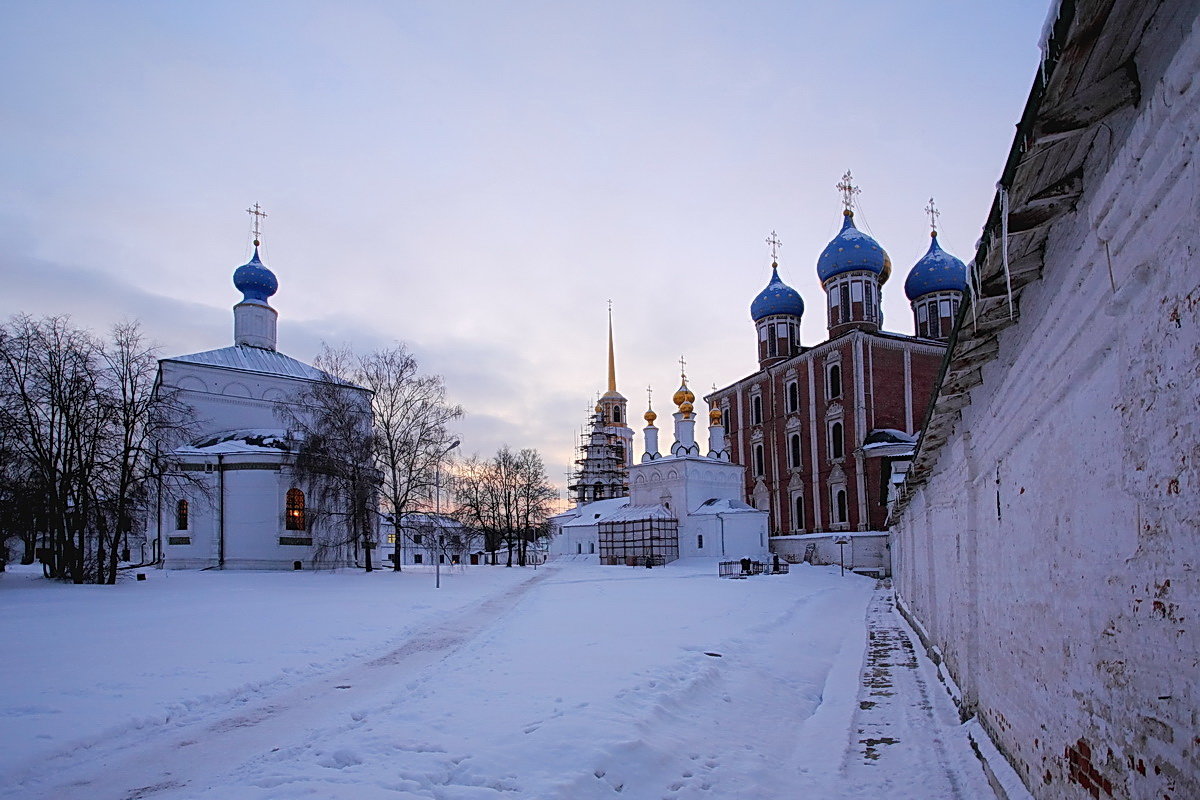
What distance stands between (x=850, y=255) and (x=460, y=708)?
43.2m

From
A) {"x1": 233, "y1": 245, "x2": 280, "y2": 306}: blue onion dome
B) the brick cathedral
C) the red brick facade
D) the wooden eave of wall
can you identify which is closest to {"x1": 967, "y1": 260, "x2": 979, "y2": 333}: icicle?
the wooden eave of wall

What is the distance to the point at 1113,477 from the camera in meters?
3.31

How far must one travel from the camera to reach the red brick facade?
42.5m

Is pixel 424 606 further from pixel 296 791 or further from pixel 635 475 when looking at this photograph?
pixel 635 475

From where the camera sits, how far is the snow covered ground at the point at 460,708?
6.29 m

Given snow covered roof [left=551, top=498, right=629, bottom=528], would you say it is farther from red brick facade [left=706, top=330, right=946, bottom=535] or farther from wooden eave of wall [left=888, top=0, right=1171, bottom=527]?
wooden eave of wall [left=888, top=0, right=1171, bottom=527]

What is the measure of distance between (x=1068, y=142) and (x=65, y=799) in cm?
745

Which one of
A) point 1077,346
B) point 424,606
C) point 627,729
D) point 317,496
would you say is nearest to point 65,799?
point 627,729

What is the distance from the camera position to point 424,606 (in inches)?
764

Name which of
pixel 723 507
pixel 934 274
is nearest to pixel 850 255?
pixel 934 274

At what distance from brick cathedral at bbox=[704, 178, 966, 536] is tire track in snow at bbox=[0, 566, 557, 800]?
105 ft

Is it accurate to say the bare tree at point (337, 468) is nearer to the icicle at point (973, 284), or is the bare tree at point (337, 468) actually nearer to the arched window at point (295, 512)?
the arched window at point (295, 512)

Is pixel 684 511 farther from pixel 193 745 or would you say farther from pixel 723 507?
pixel 193 745

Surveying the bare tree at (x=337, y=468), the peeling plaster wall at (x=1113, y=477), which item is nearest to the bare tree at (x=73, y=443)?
the bare tree at (x=337, y=468)
